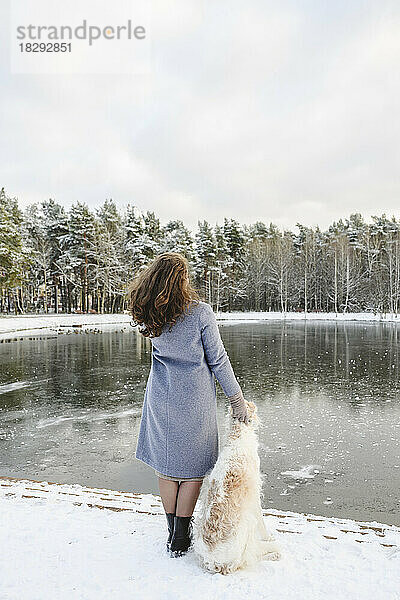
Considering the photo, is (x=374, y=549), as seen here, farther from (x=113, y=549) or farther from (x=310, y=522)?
(x=113, y=549)

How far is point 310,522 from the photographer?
119 inches

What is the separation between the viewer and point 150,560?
243 cm

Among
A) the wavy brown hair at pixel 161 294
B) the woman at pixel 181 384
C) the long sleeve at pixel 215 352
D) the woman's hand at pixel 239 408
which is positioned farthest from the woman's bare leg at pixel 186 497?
the wavy brown hair at pixel 161 294

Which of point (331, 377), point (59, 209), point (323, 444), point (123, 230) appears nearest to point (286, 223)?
point (123, 230)

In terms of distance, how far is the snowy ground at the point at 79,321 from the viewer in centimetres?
2562

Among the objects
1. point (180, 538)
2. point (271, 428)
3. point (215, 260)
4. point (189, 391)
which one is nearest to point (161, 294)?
point (189, 391)

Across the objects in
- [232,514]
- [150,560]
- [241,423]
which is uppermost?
[241,423]

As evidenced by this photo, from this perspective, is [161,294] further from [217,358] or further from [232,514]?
[232,514]

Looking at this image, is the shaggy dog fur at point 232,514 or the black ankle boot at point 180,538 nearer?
the shaggy dog fur at point 232,514

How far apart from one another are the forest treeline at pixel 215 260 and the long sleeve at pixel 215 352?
4281 centimetres

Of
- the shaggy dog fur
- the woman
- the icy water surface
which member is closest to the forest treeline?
the icy water surface

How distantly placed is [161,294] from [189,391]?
52 cm

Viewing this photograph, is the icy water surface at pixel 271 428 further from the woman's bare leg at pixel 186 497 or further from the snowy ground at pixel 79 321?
the snowy ground at pixel 79 321

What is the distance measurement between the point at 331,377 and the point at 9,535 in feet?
28.4
